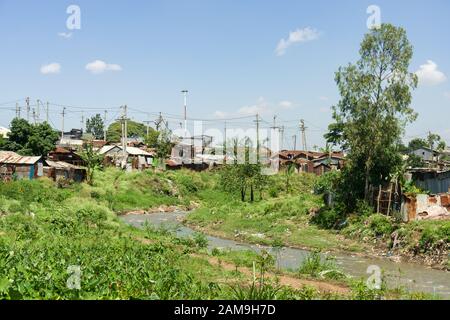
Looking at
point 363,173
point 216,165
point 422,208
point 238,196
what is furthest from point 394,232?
point 216,165

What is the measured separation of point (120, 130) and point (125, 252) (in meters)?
82.1

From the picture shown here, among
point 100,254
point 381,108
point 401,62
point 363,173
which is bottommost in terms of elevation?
point 100,254

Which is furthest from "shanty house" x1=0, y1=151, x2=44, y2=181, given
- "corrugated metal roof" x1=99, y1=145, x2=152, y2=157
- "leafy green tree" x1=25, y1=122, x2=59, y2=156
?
"corrugated metal roof" x1=99, y1=145, x2=152, y2=157

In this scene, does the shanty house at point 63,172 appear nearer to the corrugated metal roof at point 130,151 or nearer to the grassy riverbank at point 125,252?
the grassy riverbank at point 125,252

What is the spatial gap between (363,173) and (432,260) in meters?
8.44

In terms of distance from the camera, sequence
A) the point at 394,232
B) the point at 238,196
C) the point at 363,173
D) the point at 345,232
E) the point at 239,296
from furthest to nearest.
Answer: the point at 238,196
the point at 363,173
the point at 345,232
the point at 394,232
the point at 239,296

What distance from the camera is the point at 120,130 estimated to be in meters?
95.1

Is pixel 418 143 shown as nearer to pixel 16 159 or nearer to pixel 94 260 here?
pixel 16 159

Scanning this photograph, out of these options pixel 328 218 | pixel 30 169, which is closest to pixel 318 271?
pixel 328 218

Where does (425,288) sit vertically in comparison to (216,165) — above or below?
below

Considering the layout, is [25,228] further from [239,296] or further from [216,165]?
[216,165]

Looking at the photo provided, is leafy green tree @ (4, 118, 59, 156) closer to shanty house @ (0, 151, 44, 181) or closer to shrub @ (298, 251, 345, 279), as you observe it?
shanty house @ (0, 151, 44, 181)
